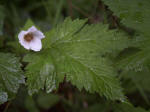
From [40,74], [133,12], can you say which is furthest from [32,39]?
[133,12]

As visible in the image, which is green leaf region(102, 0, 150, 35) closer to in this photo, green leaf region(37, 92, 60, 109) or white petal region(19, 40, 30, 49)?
white petal region(19, 40, 30, 49)

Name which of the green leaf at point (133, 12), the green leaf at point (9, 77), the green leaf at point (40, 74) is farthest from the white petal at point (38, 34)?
the green leaf at point (133, 12)

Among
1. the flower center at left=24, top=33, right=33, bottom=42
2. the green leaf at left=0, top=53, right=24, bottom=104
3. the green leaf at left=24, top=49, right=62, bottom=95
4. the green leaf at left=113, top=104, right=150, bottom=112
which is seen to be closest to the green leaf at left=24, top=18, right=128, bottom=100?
the green leaf at left=24, top=49, right=62, bottom=95

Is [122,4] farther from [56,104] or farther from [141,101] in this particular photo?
[56,104]

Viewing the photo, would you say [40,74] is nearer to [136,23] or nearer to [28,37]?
[28,37]

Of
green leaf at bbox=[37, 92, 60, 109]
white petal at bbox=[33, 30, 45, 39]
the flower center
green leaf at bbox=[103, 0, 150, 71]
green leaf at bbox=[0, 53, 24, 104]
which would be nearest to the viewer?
green leaf at bbox=[0, 53, 24, 104]
